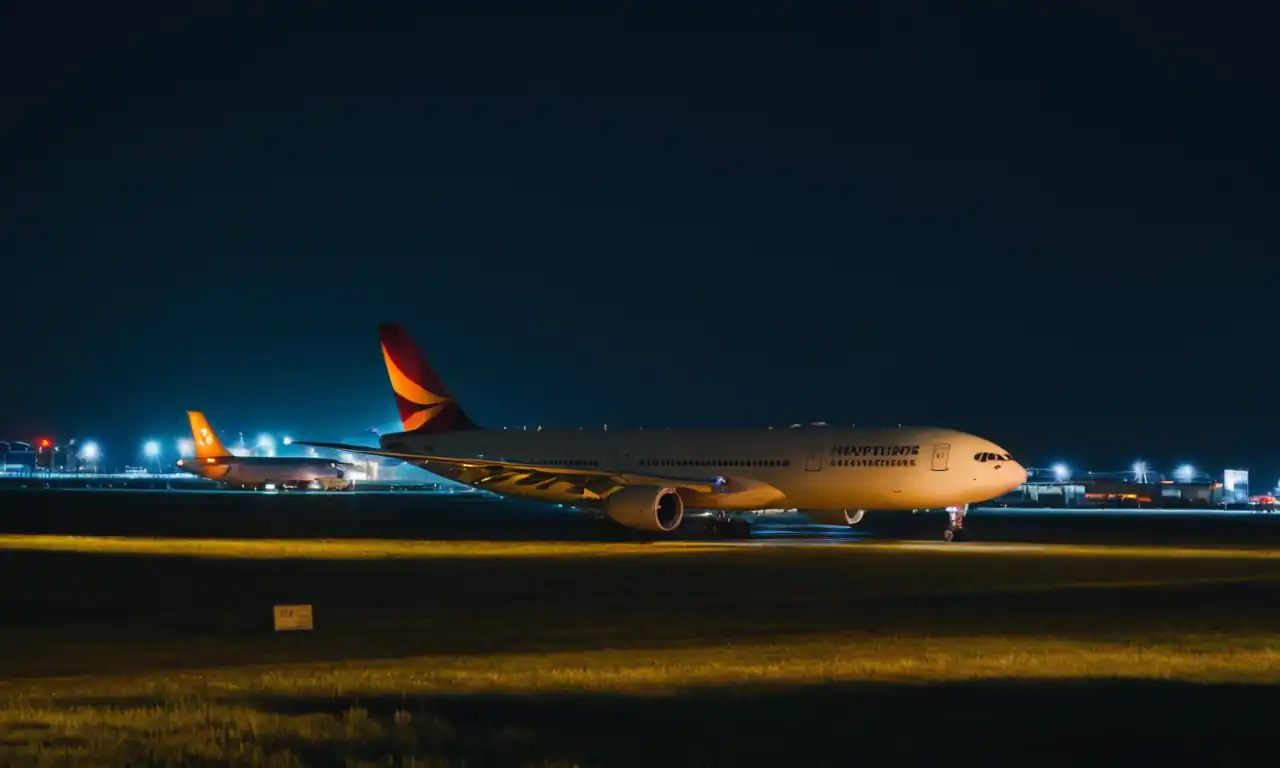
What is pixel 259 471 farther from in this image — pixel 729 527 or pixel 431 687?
pixel 431 687

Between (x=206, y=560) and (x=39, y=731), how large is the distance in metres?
26.4

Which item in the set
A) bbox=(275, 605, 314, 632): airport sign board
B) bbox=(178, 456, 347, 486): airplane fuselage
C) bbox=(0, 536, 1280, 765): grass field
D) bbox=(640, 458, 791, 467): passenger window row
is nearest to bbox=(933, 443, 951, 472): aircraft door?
bbox=(640, 458, 791, 467): passenger window row

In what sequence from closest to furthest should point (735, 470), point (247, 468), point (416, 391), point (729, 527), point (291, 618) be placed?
point (291, 618) < point (729, 527) < point (735, 470) < point (416, 391) < point (247, 468)

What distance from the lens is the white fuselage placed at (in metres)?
54.0

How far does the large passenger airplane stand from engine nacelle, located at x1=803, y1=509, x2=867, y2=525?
36 millimetres

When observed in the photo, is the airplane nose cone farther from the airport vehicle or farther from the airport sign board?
the airport vehicle

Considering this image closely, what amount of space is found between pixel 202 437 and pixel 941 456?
93.1 metres

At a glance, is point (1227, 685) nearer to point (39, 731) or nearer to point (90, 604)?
point (39, 731)

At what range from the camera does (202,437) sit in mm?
135625

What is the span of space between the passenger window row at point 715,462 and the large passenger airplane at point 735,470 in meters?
0.04

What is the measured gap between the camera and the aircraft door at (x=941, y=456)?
177ft

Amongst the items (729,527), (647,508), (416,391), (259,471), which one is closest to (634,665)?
(647,508)

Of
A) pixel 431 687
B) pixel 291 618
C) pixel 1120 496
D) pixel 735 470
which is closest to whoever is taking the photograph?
pixel 431 687

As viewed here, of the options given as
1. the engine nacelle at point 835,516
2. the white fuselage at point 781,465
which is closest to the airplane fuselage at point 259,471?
the white fuselage at point 781,465
